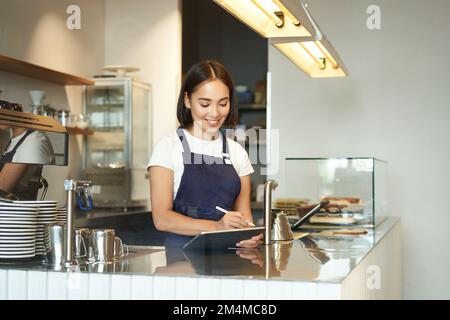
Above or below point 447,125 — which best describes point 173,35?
above

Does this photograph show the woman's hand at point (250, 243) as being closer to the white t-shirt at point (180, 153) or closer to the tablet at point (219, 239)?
the tablet at point (219, 239)

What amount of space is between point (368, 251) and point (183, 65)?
11.3 ft

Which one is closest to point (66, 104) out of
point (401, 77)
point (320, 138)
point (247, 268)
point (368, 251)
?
point (320, 138)

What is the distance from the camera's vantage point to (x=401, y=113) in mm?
4746

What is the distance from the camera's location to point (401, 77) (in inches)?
187

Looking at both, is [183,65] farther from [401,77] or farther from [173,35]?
[401,77]

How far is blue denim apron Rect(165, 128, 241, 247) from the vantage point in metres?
2.47

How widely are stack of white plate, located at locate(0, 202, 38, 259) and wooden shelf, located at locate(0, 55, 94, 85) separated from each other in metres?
2.12

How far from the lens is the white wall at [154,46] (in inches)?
206

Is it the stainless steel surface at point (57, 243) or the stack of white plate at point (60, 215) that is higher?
the stack of white plate at point (60, 215)

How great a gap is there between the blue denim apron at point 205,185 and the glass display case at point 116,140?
2490 millimetres

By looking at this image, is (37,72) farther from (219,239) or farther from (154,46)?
(219,239)

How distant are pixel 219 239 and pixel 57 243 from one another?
49 centimetres

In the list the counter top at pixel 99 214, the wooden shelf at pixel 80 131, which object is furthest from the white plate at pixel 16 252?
the wooden shelf at pixel 80 131
